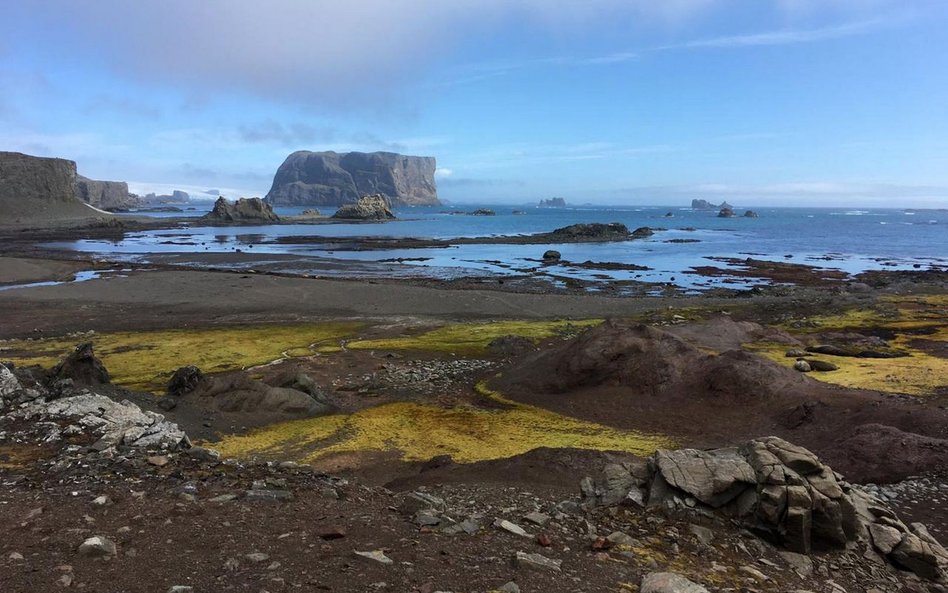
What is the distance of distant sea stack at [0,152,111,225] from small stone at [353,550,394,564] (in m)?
171

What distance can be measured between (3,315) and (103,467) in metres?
40.5

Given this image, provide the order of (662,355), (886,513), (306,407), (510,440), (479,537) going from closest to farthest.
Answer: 1. (479,537)
2. (886,513)
3. (510,440)
4. (306,407)
5. (662,355)

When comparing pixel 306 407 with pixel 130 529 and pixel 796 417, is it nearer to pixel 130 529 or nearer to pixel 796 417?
pixel 130 529

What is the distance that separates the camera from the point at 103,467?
1131 cm

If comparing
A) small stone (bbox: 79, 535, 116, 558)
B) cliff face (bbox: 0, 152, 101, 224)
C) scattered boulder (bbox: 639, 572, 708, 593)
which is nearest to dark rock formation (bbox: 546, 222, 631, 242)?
scattered boulder (bbox: 639, 572, 708, 593)

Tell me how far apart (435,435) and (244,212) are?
18916cm

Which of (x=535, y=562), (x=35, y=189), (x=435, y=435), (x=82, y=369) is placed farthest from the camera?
(x=35, y=189)

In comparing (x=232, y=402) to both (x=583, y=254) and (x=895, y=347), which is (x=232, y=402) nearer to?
(x=895, y=347)

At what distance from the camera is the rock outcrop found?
959 centimetres

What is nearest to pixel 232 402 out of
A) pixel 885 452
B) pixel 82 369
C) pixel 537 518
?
pixel 82 369

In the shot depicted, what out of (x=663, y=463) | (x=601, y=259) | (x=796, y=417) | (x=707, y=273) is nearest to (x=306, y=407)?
(x=663, y=463)

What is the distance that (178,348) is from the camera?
3198cm

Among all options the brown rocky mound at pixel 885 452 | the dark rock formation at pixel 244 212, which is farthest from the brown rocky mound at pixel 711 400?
the dark rock formation at pixel 244 212

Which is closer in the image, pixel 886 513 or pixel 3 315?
pixel 886 513
